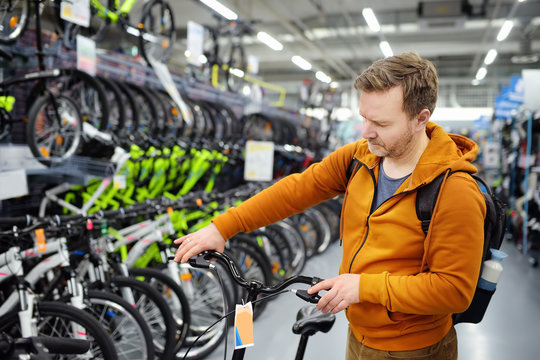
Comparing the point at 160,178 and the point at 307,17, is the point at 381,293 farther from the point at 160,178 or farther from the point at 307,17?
the point at 307,17

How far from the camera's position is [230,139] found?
5.08 metres

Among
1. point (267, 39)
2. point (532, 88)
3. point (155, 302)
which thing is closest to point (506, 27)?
point (267, 39)

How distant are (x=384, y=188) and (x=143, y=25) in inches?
188

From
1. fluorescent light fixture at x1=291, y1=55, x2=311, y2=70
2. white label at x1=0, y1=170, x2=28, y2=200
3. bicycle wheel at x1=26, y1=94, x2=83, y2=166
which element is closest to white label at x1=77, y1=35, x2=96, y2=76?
bicycle wheel at x1=26, y1=94, x2=83, y2=166

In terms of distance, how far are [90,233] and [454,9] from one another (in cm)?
872

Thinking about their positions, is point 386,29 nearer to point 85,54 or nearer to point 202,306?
point 85,54

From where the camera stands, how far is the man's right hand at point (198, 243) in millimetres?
1321

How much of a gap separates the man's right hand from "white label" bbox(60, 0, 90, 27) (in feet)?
7.55

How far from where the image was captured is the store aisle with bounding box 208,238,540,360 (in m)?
3.14

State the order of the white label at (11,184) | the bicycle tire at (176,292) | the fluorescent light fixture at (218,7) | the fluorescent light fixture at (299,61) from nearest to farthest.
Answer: the white label at (11,184) < the bicycle tire at (176,292) < the fluorescent light fixture at (218,7) < the fluorescent light fixture at (299,61)

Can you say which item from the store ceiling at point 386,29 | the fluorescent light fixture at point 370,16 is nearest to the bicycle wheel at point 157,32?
the store ceiling at point 386,29

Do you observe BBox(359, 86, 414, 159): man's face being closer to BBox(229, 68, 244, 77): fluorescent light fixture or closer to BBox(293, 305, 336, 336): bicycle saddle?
BBox(293, 305, 336, 336): bicycle saddle

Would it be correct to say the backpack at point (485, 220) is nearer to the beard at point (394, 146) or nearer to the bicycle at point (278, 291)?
the beard at point (394, 146)

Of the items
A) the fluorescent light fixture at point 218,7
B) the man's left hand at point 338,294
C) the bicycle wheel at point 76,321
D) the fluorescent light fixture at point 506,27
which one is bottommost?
the bicycle wheel at point 76,321
